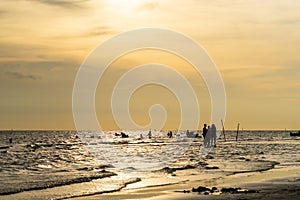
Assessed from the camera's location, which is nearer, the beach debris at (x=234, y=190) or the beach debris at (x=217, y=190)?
the beach debris at (x=217, y=190)

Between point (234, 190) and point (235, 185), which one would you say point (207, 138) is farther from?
point (234, 190)

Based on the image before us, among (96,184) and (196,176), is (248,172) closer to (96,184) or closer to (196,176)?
(196,176)

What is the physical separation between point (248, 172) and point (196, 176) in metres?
4.05

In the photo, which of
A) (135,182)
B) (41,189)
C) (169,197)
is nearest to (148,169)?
(135,182)

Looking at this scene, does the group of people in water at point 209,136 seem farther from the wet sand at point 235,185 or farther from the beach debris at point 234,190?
the beach debris at point 234,190

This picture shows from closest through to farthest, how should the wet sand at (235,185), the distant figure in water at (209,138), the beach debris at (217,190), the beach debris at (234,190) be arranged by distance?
the wet sand at (235,185) → the beach debris at (217,190) → the beach debris at (234,190) → the distant figure in water at (209,138)

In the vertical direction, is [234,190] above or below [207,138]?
below

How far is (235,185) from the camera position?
23.4m

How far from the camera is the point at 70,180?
27.1 m

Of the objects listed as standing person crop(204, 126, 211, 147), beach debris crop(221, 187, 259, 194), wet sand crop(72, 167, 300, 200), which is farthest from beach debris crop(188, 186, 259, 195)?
standing person crop(204, 126, 211, 147)

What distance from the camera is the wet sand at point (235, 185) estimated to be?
1956 cm

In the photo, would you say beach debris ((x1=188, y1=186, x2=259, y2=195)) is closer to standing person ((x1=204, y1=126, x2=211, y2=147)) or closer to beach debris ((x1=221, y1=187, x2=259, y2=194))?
beach debris ((x1=221, y1=187, x2=259, y2=194))

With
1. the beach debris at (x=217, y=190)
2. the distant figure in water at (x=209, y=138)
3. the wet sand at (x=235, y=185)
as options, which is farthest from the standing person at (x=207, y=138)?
the beach debris at (x=217, y=190)

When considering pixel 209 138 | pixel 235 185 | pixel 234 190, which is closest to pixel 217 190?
pixel 234 190
